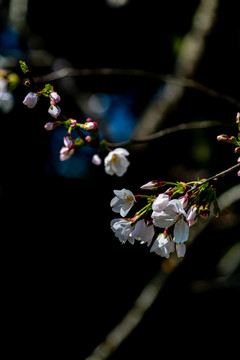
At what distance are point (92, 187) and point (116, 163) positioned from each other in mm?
2704

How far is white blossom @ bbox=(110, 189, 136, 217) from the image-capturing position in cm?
94

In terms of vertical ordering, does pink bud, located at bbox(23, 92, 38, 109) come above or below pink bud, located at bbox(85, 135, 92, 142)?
above

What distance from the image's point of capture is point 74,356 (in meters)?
3.53

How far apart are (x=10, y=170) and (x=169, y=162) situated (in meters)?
1.76

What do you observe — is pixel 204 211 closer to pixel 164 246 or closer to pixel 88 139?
pixel 164 246

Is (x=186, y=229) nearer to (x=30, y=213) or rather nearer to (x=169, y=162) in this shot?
(x=169, y=162)

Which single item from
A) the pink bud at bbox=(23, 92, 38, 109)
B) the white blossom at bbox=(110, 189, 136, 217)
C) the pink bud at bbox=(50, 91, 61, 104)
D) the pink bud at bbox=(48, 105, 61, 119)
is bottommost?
the white blossom at bbox=(110, 189, 136, 217)

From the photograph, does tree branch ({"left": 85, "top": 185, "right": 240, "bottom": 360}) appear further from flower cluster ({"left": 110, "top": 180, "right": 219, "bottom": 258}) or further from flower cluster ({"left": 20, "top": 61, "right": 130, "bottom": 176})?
flower cluster ({"left": 20, "top": 61, "right": 130, "bottom": 176})

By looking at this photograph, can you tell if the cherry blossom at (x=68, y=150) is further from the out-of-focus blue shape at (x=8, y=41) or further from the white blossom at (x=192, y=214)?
the out-of-focus blue shape at (x=8, y=41)

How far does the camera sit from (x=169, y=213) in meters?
0.86

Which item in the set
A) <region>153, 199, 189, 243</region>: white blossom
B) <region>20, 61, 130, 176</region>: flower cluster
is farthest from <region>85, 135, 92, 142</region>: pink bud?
<region>153, 199, 189, 243</region>: white blossom

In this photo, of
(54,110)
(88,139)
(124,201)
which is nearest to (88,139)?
(88,139)

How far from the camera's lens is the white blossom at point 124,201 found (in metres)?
0.94

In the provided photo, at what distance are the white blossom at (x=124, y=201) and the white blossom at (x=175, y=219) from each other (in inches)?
3.7
